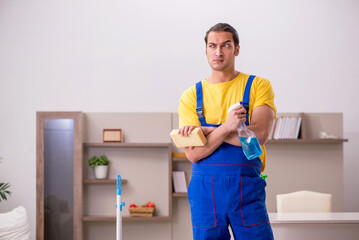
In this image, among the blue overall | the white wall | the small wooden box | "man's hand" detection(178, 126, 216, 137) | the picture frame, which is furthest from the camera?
the white wall

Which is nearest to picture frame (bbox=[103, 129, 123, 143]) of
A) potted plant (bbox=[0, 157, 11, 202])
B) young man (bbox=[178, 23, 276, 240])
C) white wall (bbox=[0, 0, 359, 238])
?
white wall (bbox=[0, 0, 359, 238])

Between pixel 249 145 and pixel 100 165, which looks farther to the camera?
pixel 100 165

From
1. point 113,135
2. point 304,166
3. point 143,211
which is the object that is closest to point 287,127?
point 304,166

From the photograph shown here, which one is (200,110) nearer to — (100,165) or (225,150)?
(225,150)

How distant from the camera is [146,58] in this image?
607 cm

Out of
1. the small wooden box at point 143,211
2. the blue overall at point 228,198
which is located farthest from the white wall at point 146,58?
the blue overall at point 228,198

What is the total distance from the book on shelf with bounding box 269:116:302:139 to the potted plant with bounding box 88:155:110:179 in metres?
1.91

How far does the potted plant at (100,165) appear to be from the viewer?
221 inches

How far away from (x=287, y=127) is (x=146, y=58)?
6.24ft

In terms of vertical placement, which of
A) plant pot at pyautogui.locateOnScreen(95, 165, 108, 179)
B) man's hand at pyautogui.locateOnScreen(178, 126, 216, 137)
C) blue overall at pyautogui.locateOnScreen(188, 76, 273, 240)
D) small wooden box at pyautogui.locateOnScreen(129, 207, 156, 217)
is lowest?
small wooden box at pyautogui.locateOnScreen(129, 207, 156, 217)

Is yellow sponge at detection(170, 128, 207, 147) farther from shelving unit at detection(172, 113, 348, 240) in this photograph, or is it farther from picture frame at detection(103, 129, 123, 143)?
picture frame at detection(103, 129, 123, 143)

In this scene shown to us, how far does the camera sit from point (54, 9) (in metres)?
6.18

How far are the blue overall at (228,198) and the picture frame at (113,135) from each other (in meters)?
3.84

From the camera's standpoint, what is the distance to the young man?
5.95ft
